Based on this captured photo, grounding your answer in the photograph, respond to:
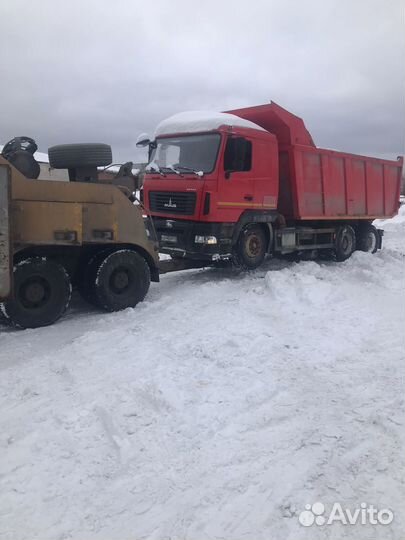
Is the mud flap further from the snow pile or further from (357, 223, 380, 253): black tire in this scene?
(357, 223, 380, 253): black tire

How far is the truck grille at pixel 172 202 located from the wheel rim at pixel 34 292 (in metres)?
3.40

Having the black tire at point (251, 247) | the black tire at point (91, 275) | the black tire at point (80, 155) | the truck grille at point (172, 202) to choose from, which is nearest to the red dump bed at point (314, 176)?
the black tire at point (251, 247)

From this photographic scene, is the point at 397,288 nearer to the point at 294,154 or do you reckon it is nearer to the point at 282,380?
the point at 294,154

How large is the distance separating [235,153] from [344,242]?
483 centimetres

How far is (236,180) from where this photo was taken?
8.97 m

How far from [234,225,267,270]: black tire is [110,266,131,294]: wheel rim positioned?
9.31 ft

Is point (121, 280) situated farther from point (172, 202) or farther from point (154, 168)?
point (154, 168)

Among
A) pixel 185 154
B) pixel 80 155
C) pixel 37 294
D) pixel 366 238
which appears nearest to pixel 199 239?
pixel 185 154

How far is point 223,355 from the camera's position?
5176 mm

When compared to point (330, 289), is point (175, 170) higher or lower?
higher

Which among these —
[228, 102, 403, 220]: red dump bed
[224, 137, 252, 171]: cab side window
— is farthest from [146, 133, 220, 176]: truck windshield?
[228, 102, 403, 220]: red dump bed

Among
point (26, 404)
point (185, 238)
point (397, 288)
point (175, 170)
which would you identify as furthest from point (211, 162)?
point (26, 404)

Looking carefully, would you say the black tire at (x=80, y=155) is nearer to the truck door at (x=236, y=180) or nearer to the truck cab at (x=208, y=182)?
the truck cab at (x=208, y=182)

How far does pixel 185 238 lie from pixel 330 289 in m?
2.82
